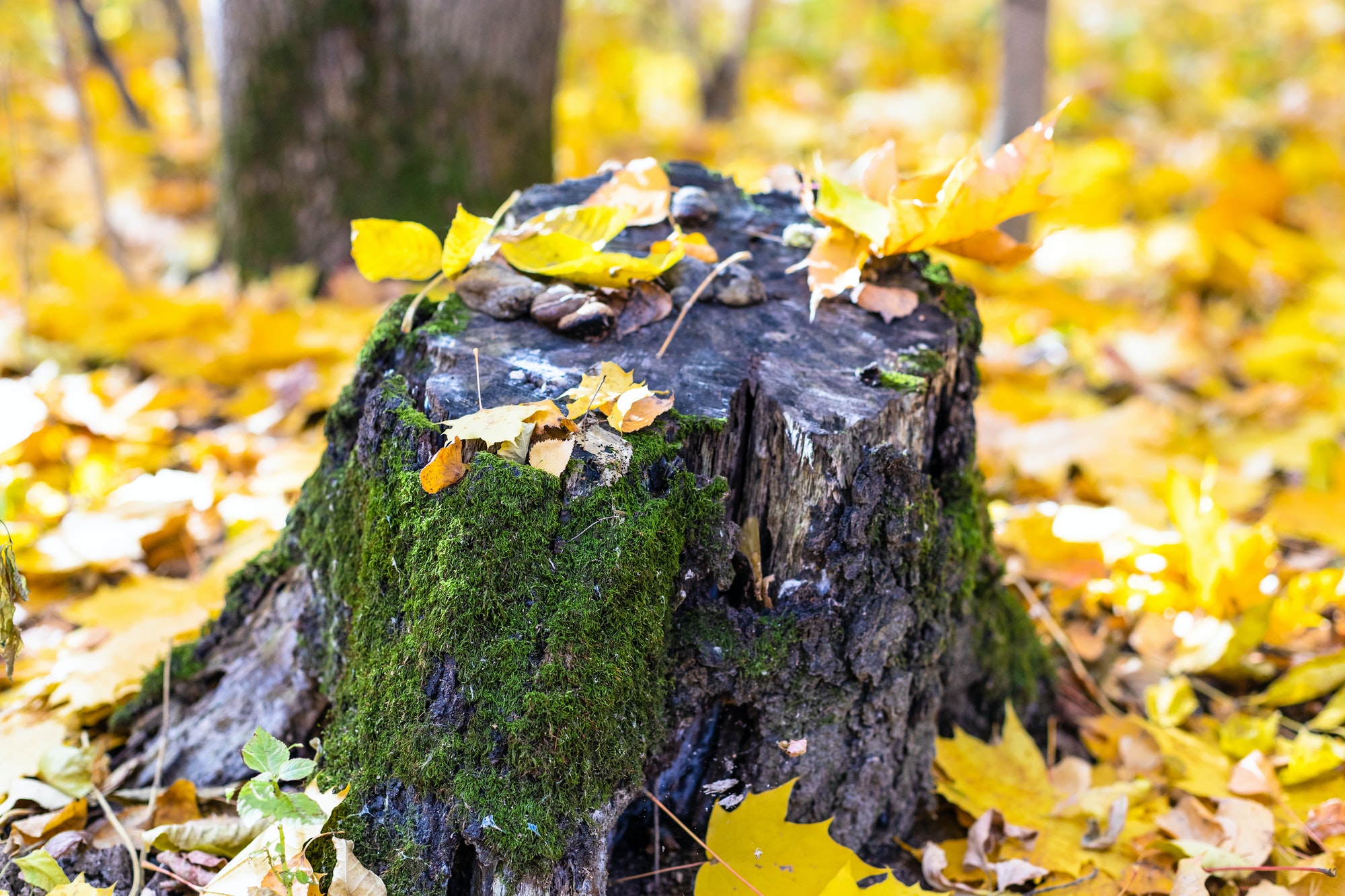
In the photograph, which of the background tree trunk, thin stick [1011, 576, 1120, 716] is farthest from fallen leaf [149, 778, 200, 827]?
the background tree trunk

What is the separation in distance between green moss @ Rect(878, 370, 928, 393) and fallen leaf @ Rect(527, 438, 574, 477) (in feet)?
1.73

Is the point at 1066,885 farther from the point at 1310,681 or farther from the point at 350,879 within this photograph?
the point at 350,879

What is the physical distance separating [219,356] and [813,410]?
243 cm

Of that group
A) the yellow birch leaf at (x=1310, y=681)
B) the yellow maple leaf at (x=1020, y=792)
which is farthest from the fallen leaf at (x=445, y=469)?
the yellow birch leaf at (x=1310, y=681)

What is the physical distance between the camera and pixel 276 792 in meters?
1.18

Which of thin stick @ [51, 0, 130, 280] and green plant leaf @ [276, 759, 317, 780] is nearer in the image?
green plant leaf @ [276, 759, 317, 780]

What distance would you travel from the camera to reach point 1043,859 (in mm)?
1566

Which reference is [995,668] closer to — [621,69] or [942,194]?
A: [942,194]

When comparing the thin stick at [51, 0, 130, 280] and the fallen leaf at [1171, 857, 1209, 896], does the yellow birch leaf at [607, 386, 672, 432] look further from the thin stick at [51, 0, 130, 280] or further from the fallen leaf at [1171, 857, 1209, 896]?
the thin stick at [51, 0, 130, 280]

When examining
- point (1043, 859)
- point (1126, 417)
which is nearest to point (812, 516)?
point (1043, 859)

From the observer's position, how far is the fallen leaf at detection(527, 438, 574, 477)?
1.26 metres

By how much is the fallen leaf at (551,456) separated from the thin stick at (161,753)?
77 cm

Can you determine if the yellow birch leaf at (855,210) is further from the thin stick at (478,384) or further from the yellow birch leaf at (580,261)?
the thin stick at (478,384)

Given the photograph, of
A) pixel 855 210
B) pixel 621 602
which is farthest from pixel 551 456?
pixel 855 210
